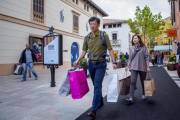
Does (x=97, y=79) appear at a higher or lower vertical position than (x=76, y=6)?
lower

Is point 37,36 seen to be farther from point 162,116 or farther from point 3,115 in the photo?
point 162,116

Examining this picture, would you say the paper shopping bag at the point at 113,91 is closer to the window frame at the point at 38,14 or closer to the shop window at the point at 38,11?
the window frame at the point at 38,14

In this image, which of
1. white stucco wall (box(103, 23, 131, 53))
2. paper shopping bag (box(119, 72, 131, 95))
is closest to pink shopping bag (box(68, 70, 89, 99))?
paper shopping bag (box(119, 72, 131, 95))

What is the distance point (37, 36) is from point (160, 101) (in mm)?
11956

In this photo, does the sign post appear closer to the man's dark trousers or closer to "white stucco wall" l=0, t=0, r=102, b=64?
the man's dark trousers

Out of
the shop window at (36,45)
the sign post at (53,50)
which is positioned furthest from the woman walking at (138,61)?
the shop window at (36,45)

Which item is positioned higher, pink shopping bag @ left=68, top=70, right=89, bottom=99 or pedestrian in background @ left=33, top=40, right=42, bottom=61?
pedestrian in background @ left=33, top=40, right=42, bottom=61

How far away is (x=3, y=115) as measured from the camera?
3.26m

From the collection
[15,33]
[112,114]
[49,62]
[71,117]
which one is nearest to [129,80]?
[112,114]

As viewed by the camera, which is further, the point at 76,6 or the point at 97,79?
the point at 76,6

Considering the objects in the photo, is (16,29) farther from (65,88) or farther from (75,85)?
(75,85)

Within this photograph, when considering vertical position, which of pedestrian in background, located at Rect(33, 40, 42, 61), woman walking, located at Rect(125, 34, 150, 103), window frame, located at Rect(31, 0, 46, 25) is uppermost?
window frame, located at Rect(31, 0, 46, 25)

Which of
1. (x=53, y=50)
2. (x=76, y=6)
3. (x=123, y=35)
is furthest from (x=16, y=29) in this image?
(x=123, y=35)

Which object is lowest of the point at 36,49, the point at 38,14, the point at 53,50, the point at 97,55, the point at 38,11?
the point at 97,55
